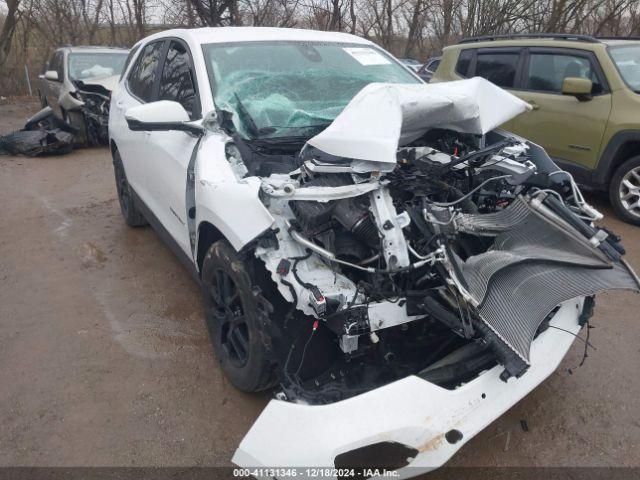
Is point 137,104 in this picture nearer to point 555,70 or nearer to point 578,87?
point 578,87

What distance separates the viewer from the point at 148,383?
9.73 ft

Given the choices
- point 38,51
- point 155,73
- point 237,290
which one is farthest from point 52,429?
point 38,51

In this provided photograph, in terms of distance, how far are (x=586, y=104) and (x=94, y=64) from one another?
29.6ft

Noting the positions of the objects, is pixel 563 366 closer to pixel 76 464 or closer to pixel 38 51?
pixel 76 464

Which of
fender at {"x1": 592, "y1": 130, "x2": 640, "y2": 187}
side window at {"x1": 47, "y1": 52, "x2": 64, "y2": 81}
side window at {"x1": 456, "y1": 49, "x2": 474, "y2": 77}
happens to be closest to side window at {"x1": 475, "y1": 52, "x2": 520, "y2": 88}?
side window at {"x1": 456, "y1": 49, "x2": 474, "y2": 77}

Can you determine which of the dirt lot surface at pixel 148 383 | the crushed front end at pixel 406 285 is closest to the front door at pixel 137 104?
the dirt lot surface at pixel 148 383

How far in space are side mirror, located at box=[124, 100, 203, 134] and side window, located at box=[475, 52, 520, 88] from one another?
4863 mm

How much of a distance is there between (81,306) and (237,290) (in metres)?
1.91

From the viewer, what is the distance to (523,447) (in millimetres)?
2469

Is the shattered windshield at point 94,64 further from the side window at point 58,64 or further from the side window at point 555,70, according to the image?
the side window at point 555,70

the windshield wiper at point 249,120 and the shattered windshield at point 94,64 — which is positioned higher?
the windshield wiper at point 249,120

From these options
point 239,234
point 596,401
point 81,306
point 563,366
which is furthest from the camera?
point 81,306

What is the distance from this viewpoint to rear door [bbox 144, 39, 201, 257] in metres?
3.15

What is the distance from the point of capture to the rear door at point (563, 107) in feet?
18.1
